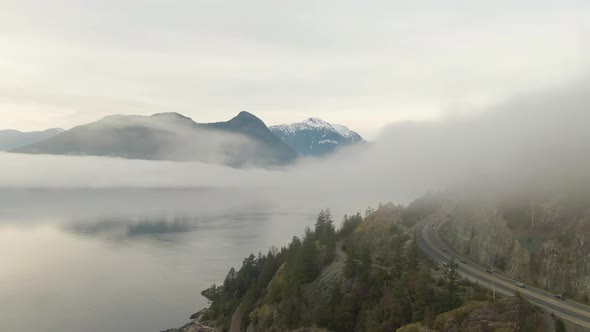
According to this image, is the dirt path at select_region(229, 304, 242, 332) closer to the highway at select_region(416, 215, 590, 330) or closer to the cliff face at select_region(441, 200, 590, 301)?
the highway at select_region(416, 215, 590, 330)

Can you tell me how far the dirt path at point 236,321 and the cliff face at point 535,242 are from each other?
53.2m

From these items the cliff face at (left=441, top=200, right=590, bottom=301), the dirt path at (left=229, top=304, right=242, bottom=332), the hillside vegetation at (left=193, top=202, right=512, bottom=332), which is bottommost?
the dirt path at (left=229, top=304, right=242, bottom=332)

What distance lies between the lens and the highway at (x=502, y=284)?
1761 inches

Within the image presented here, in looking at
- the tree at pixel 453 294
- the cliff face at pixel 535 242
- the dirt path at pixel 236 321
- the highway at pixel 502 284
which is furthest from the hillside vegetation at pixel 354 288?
the cliff face at pixel 535 242

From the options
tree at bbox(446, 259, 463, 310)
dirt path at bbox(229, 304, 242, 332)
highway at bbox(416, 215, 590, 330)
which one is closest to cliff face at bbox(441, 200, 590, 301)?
highway at bbox(416, 215, 590, 330)

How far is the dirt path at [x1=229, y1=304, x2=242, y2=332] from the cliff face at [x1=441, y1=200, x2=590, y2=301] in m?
53.2

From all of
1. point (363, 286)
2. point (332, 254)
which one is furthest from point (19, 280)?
point (363, 286)

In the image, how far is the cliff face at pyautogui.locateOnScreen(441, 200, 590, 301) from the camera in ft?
168

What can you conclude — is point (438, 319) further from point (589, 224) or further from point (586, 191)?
point (586, 191)

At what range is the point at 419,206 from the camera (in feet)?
383

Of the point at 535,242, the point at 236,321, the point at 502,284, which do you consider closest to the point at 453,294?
the point at 502,284

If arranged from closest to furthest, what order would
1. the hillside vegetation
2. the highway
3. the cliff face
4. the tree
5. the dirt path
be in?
1. the highway
2. the tree
3. the cliff face
4. the hillside vegetation
5. the dirt path

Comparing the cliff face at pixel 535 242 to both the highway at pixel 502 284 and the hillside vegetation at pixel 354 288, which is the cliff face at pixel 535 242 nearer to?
the highway at pixel 502 284

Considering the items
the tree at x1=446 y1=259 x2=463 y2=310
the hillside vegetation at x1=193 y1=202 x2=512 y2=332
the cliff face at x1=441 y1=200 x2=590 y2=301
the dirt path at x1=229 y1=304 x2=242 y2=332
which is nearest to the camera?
the tree at x1=446 y1=259 x2=463 y2=310
